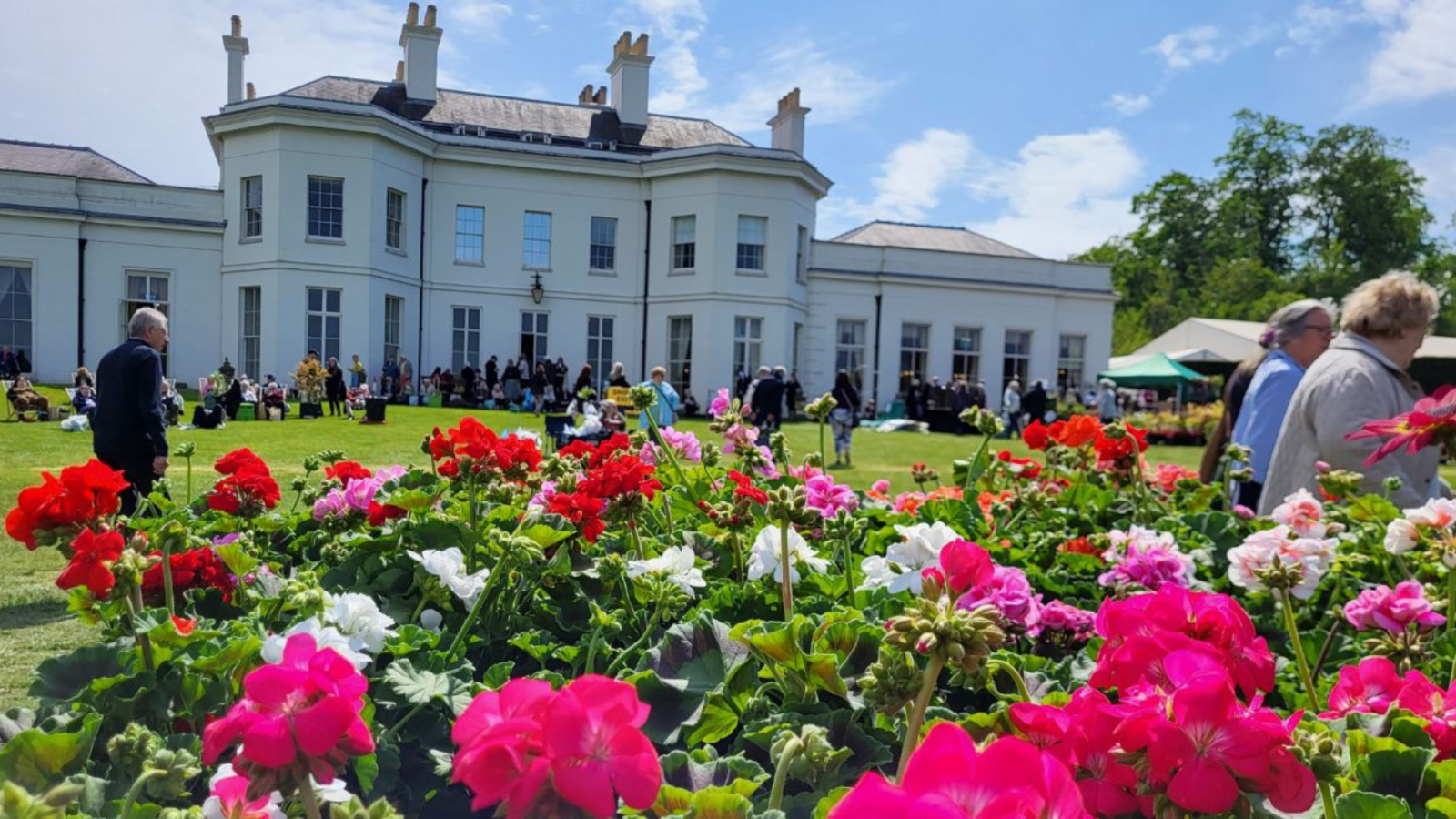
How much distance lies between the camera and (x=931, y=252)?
29.3 meters

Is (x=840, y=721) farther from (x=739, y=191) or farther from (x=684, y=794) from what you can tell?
(x=739, y=191)

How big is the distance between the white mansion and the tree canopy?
25614mm

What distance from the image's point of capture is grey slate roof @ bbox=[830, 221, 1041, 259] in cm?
3278

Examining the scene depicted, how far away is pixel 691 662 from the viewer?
1454 millimetres

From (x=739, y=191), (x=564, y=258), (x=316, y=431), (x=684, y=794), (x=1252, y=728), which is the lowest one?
(x=316, y=431)

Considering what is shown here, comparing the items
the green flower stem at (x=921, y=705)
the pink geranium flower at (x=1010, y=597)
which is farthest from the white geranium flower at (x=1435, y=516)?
the green flower stem at (x=921, y=705)

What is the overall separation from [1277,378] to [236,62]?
92.3 ft

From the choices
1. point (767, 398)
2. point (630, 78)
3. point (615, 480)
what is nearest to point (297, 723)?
point (615, 480)

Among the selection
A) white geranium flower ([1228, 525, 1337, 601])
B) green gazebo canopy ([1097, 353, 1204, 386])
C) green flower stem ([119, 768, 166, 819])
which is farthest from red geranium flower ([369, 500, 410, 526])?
green gazebo canopy ([1097, 353, 1204, 386])

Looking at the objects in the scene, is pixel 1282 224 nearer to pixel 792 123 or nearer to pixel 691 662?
pixel 792 123

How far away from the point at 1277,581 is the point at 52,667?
178 centimetres

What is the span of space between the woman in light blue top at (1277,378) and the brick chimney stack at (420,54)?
26.6 m

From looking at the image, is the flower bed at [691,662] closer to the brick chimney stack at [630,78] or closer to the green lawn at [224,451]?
the green lawn at [224,451]

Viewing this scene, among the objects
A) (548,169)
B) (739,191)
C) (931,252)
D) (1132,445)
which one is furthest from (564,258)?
(1132,445)
